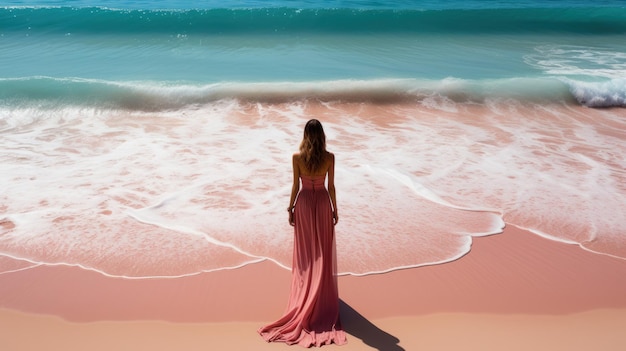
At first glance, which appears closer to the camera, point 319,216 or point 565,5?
point 319,216

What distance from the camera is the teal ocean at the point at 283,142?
5.92 metres

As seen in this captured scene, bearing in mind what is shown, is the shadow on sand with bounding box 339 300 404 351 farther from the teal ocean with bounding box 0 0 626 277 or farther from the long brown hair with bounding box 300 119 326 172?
the long brown hair with bounding box 300 119 326 172

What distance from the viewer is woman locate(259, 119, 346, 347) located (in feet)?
13.3

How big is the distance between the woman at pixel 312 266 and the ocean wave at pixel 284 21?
19600 millimetres

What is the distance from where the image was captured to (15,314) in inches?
176

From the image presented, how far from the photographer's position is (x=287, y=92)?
12.9 meters

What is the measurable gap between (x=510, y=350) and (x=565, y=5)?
31.4 metres

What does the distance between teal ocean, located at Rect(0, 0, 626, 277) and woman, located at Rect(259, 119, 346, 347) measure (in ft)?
3.56

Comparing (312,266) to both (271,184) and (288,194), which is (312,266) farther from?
(271,184)

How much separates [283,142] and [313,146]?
5.56m

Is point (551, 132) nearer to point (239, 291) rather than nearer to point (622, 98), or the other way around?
point (622, 98)

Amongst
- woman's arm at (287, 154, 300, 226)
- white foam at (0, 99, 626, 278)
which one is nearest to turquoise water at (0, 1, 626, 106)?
white foam at (0, 99, 626, 278)

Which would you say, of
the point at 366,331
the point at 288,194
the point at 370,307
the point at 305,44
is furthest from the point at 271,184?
the point at 305,44

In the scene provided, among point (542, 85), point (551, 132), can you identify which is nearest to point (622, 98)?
point (542, 85)
